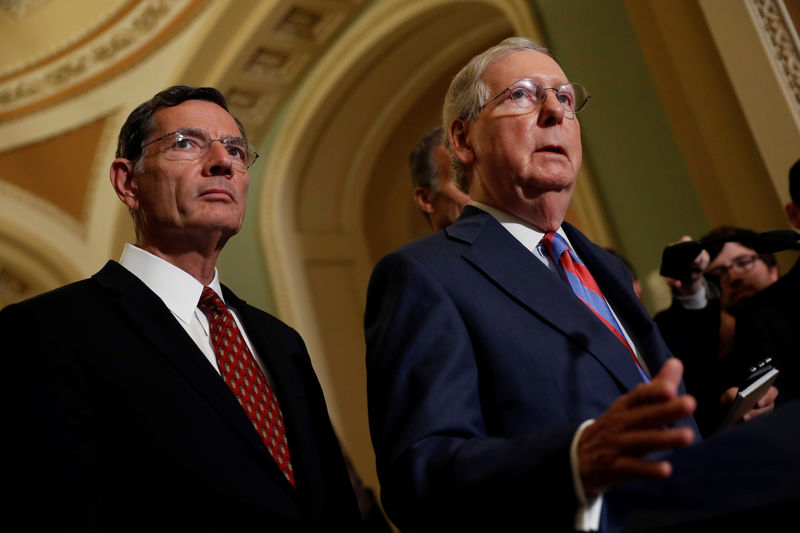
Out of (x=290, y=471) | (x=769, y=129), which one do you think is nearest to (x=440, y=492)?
(x=290, y=471)

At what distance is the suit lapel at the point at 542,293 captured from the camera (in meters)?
1.45

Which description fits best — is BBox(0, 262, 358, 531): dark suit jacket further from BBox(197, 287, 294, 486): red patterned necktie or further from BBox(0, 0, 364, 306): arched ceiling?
BBox(0, 0, 364, 306): arched ceiling

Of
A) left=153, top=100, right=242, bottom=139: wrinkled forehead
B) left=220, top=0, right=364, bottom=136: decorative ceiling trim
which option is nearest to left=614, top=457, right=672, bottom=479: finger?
left=153, top=100, right=242, bottom=139: wrinkled forehead

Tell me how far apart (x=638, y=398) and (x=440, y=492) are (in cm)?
34

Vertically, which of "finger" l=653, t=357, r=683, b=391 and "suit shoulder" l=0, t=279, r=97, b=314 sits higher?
"suit shoulder" l=0, t=279, r=97, b=314

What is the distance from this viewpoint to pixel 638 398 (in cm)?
99

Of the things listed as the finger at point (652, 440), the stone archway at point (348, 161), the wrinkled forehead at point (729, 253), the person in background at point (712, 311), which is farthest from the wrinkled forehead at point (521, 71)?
the stone archway at point (348, 161)

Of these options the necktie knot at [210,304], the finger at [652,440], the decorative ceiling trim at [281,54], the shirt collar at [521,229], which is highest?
the decorative ceiling trim at [281,54]

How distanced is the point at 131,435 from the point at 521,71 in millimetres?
1079

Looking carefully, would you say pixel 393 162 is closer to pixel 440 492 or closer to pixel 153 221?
pixel 153 221

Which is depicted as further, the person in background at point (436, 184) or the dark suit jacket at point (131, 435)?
the person in background at point (436, 184)

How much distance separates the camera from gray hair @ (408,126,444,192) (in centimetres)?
313

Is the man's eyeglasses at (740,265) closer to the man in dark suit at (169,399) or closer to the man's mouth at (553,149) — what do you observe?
the man's mouth at (553,149)

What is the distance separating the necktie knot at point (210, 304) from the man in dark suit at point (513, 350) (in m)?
0.44
